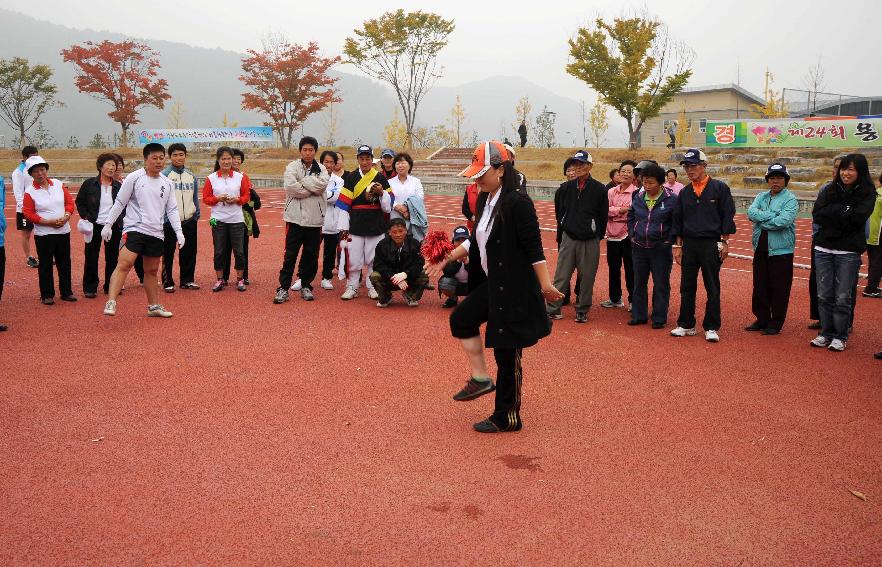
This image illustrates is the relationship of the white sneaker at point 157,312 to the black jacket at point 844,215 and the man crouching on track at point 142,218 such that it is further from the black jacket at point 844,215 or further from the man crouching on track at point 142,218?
the black jacket at point 844,215

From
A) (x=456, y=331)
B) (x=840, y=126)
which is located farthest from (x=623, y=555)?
(x=840, y=126)

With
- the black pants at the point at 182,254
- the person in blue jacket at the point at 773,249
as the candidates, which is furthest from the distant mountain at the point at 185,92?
the person in blue jacket at the point at 773,249

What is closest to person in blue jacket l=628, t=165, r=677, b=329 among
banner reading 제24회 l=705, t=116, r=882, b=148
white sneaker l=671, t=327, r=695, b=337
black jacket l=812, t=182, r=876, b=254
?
white sneaker l=671, t=327, r=695, b=337

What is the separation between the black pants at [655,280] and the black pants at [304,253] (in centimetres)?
398

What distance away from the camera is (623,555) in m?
3.32

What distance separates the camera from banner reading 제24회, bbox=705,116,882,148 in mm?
23422

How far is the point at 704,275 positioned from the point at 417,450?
14.1ft

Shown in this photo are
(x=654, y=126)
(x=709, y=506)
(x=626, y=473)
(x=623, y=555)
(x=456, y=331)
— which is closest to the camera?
(x=623, y=555)

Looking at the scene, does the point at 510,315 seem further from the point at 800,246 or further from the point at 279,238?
the point at 800,246

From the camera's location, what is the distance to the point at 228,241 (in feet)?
31.9

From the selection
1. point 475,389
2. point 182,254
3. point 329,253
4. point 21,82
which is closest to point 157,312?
point 182,254

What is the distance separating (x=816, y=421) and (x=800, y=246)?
37.5 feet

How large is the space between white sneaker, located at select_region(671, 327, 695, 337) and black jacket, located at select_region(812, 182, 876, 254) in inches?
60.4

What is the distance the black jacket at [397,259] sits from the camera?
8922 millimetres
